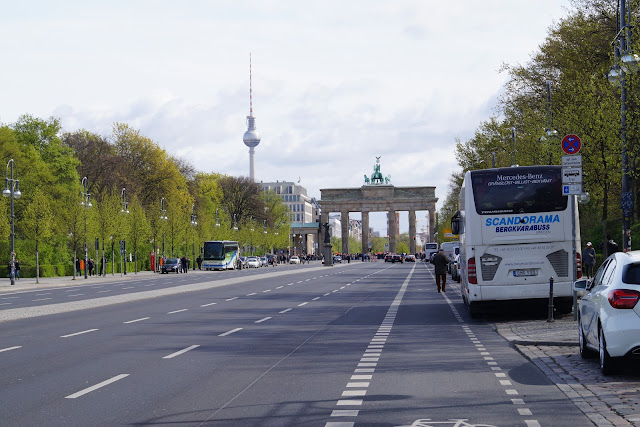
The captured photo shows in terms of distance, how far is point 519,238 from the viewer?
22047mm

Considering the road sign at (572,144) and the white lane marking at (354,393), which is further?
the road sign at (572,144)

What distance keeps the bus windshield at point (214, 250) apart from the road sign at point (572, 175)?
7387 cm

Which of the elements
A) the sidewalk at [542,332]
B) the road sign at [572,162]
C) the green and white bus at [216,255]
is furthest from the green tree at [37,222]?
the road sign at [572,162]

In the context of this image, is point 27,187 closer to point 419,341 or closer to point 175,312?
point 175,312

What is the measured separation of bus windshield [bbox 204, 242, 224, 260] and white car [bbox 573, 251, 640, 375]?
81.5 meters

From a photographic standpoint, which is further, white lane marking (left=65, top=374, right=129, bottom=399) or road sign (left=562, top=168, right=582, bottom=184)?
road sign (left=562, top=168, right=582, bottom=184)

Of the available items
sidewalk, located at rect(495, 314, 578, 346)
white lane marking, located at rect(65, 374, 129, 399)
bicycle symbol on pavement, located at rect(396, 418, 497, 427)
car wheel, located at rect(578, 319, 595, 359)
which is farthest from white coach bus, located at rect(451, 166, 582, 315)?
bicycle symbol on pavement, located at rect(396, 418, 497, 427)

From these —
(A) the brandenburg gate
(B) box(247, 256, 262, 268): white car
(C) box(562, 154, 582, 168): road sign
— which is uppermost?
(A) the brandenburg gate

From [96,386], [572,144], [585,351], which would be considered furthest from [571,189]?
[96,386]

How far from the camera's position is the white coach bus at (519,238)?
2195cm

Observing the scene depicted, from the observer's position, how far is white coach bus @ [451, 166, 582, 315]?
2195cm

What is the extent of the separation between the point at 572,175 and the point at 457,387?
35.2 ft

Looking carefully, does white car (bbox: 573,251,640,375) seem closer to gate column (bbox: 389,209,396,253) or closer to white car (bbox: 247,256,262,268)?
white car (bbox: 247,256,262,268)

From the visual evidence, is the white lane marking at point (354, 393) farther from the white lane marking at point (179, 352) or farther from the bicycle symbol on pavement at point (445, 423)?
the white lane marking at point (179, 352)
